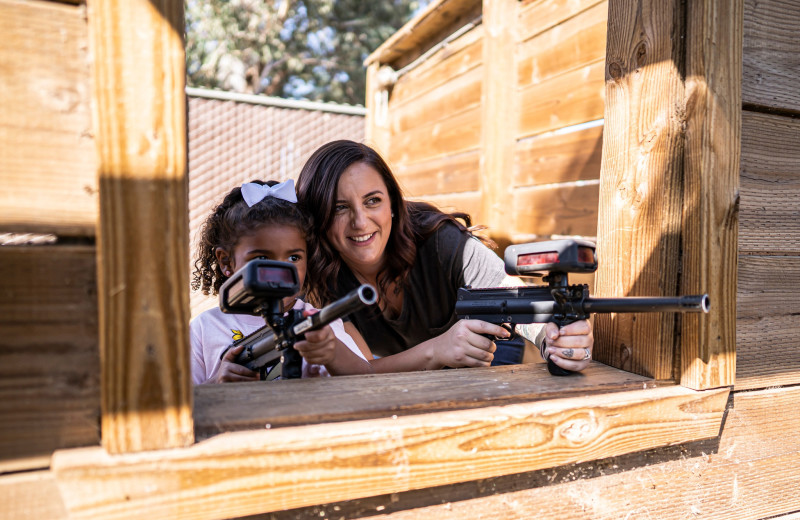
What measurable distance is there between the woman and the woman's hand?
27.2 inches

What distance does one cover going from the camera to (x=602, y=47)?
2.94m

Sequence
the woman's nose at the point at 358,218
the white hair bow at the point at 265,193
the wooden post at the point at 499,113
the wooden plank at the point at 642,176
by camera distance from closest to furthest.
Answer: the wooden plank at the point at 642,176
the white hair bow at the point at 265,193
the woman's nose at the point at 358,218
the wooden post at the point at 499,113

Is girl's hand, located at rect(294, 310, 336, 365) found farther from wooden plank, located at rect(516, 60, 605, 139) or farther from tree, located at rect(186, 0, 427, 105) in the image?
tree, located at rect(186, 0, 427, 105)

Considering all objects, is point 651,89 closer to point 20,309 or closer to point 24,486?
point 20,309

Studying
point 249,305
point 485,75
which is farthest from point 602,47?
point 249,305

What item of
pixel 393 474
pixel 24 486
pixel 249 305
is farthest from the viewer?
pixel 249 305

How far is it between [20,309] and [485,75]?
331 cm

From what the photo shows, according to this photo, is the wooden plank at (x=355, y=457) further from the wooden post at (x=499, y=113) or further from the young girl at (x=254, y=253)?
the wooden post at (x=499, y=113)

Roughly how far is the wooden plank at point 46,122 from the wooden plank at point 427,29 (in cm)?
347

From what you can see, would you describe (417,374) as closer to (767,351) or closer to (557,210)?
(767,351)

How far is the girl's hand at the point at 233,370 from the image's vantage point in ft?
6.47

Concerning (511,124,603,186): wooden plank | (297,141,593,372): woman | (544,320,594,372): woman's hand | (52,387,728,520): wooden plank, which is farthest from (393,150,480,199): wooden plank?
(52,387,728,520): wooden plank

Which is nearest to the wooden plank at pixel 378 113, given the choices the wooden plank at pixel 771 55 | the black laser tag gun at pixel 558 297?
the black laser tag gun at pixel 558 297

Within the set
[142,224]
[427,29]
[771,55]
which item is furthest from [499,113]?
[142,224]
